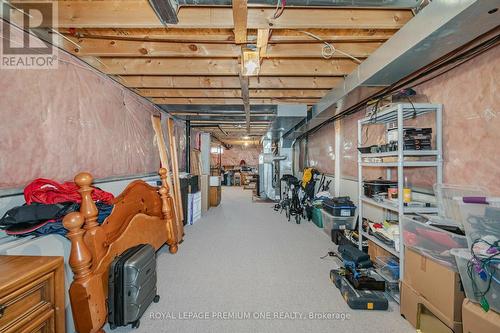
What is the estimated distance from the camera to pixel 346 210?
3.28 metres

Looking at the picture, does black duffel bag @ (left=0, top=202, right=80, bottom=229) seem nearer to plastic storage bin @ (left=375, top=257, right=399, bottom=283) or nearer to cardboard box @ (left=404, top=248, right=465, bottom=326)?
cardboard box @ (left=404, top=248, right=465, bottom=326)

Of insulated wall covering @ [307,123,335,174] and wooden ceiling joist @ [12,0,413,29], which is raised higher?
wooden ceiling joist @ [12,0,413,29]

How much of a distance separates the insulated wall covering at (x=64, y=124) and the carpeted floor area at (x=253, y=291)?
4.35 feet

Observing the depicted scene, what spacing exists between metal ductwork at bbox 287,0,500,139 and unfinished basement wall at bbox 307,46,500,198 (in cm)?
26

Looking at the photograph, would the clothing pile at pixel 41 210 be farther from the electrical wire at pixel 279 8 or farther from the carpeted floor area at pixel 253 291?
the electrical wire at pixel 279 8

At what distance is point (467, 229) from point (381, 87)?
4.99ft

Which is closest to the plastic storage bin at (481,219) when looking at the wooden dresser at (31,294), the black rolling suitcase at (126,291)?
the black rolling suitcase at (126,291)

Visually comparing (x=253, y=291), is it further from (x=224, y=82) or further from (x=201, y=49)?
(x=224, y=82)

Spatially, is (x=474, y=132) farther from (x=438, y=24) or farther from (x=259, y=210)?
(x=259, y=210)

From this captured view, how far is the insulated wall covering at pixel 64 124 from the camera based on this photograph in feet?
4.76

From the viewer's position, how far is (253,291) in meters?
1.98

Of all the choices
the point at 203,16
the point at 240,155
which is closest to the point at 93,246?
the point at 203,16

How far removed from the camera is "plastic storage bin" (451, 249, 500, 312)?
1.10 meters

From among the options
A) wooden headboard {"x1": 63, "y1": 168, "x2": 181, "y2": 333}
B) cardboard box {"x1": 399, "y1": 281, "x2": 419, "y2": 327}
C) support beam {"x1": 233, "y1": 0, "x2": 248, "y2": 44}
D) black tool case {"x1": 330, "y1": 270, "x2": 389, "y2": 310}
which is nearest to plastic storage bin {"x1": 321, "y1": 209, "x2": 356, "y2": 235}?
black tool case {"x1": 330, "y1": 270, "x2": 389, "y2": 310}
